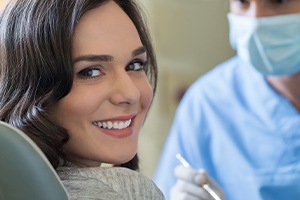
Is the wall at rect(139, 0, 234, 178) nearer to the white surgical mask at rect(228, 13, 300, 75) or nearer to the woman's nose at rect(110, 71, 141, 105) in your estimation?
the white surgical mask at rect(228, 13, 300, 75)

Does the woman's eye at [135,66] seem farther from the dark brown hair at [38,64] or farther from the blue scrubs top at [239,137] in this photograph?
the blue scrubs top at [239,137]

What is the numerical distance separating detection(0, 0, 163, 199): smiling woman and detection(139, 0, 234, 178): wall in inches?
61.0

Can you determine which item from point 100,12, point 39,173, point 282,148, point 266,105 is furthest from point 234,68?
point 39,173

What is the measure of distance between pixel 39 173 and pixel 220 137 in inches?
44.0

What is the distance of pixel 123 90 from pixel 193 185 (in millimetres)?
623

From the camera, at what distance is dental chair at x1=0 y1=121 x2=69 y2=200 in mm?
653

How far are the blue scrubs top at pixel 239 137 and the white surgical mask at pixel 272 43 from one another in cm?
7

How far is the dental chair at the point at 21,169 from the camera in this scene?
0.65 m

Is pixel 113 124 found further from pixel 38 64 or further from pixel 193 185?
Result: pixel 193 185

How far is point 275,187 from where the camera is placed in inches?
64.3

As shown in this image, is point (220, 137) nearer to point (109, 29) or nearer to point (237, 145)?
point (237, 145)

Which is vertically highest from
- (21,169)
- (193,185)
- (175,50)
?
(21,169)

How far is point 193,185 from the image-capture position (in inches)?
57.9

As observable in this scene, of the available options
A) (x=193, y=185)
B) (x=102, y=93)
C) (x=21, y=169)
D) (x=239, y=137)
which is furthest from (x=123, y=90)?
(x=239, y=137)
